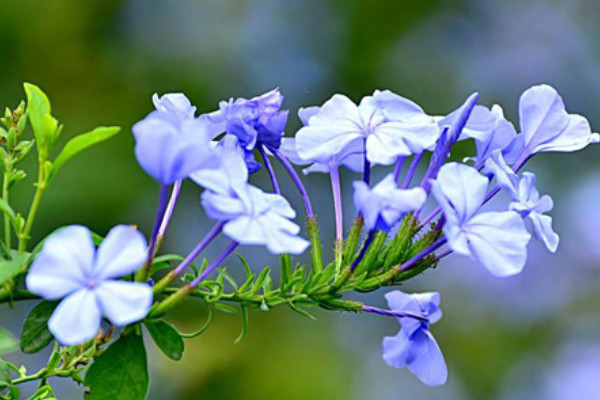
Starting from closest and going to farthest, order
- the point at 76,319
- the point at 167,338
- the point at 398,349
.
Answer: the point at 76,319, the point at 167,338, the point at 398,349

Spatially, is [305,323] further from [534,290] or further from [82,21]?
[82,21]

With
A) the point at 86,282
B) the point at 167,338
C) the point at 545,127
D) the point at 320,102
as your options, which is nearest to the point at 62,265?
the point at 86,282

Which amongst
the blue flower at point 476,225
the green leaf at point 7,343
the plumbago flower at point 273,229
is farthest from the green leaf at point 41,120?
the blue flower at point 476,225

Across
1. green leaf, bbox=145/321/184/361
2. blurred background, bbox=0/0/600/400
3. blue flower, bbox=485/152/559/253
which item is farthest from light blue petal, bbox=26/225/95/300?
blurred background, bbox=0/0/600/400

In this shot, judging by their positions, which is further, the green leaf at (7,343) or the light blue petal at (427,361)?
the light blue petal at (427,361)

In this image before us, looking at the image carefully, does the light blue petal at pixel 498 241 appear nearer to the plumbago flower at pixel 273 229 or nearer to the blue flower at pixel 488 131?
the plumbago flower at pixel 273 229

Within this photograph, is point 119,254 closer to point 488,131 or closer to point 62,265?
point 62,265

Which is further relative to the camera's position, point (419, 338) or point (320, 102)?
point (320, 102)

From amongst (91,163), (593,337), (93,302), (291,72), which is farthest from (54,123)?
(291,72)
